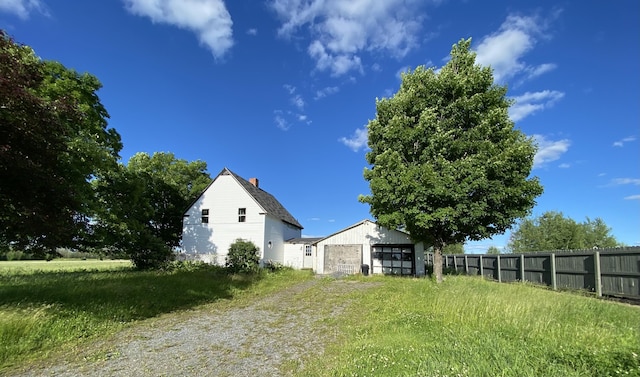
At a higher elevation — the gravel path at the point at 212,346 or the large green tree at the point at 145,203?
the large green tree at the point at 145,203

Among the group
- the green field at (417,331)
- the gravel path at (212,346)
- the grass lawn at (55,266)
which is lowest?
the grass lawn at (55,266)

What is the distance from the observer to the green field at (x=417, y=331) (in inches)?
177

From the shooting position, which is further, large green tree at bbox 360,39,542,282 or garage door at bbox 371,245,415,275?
garage door at bbox 371,245,415,275

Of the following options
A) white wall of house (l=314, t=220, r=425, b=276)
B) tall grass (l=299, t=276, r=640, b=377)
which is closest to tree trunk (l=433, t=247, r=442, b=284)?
white wall of house (l=314, t=220, r=425, b=276)

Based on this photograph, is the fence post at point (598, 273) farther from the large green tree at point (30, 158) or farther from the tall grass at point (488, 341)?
the large green tree at point (30, 158)

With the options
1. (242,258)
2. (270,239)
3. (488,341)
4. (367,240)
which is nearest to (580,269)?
(488,341)

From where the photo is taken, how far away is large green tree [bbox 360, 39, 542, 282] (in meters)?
15.1

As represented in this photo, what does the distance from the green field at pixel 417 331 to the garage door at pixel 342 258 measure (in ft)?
46.8

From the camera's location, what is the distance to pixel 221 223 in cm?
2833

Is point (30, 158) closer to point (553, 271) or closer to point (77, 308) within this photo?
point (77, 308)

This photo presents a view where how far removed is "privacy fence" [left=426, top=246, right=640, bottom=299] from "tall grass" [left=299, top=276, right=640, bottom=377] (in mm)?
3642

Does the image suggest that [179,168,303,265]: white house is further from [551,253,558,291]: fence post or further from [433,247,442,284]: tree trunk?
[551,253,558,291]: fence post

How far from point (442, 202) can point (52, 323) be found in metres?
15.1

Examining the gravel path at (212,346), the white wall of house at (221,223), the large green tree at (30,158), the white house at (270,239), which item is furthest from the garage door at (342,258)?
the large green tree at (30,158)
